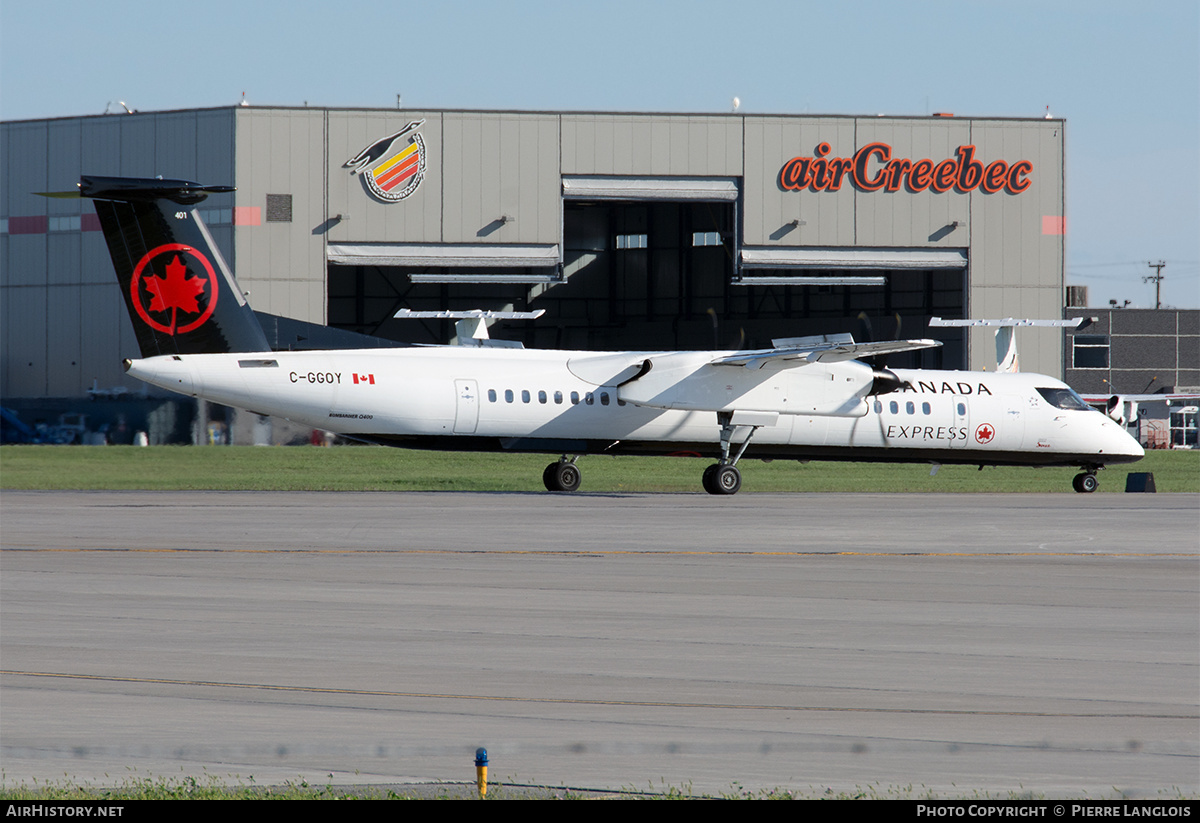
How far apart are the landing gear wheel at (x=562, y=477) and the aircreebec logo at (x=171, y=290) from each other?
8.74 meters

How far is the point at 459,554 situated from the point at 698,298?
188 ft

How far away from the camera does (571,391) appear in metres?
28.1

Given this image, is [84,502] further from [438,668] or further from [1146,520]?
[1146,520]

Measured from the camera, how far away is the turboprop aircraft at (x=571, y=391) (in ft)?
81.5

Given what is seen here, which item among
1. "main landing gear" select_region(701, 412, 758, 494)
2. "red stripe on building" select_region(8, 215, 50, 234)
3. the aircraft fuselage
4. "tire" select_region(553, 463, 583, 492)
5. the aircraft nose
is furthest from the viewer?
"red stripe on building" select_region(8, 215, 50, 234)

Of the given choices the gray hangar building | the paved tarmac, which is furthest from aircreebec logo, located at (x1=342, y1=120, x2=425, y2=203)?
the paved tarmac

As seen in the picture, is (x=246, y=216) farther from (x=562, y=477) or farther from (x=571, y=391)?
(x=571, y=391)

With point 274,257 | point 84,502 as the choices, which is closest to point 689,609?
point 84,502

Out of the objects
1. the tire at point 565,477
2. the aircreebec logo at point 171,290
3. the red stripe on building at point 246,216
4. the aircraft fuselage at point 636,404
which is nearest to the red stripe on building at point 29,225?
the red stripe on building at point 246,216

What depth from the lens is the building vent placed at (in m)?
50.7

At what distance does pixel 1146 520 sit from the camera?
23.0m

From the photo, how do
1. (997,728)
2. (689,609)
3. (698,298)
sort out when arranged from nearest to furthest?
(997,728)
(689,609)
(698,298)

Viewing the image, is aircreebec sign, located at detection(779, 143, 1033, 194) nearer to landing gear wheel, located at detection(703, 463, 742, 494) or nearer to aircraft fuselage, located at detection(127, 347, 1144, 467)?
aircraft fuselage, located at detection(127, 347, 1144, 467)

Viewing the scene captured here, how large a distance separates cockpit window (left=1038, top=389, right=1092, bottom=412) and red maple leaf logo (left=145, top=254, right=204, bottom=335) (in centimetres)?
2004
